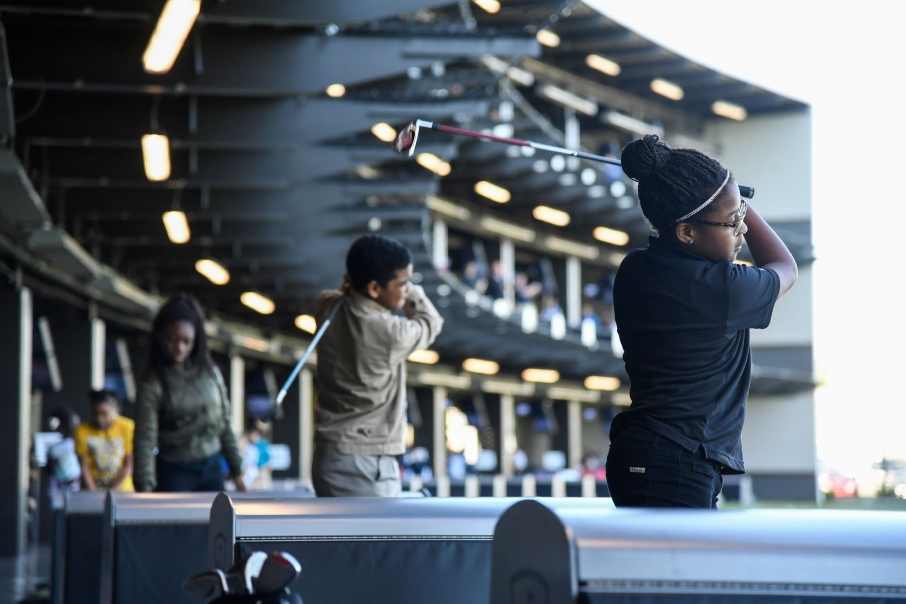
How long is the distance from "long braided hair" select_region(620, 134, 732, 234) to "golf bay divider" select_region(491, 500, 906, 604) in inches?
41.0

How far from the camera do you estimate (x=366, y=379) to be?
4.33 metres

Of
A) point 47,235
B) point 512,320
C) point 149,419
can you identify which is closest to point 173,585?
point 149,419

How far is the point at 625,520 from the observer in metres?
1.92

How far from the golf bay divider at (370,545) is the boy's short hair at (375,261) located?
1490mm

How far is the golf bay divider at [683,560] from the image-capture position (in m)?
1.81

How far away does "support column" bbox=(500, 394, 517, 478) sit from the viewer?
3700 centimetres

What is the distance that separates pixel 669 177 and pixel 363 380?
188 centimetres

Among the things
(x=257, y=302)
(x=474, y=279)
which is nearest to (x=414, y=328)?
(x=257, y=302)

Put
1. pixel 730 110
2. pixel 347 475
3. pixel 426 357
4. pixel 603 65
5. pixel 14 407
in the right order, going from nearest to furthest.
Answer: pixel 347 475 → pixel 14 407 → pixel 426 357 → pixel 603 65 → pixel 730 110

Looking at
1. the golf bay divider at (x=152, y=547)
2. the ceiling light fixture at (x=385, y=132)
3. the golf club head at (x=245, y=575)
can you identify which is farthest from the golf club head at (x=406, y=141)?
the ceiling light fixture at (x=385, y=132)

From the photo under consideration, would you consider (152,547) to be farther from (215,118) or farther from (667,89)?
(667,89)

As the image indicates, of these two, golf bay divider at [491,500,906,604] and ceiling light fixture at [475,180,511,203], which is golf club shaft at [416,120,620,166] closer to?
golf bay divider at [491,500,906,604]

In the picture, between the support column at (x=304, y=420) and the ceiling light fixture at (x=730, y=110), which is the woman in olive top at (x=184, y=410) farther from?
the ceiling light fixture at (x=730, y=110)

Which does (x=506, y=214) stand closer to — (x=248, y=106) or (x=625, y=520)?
(x=248, y=106)
